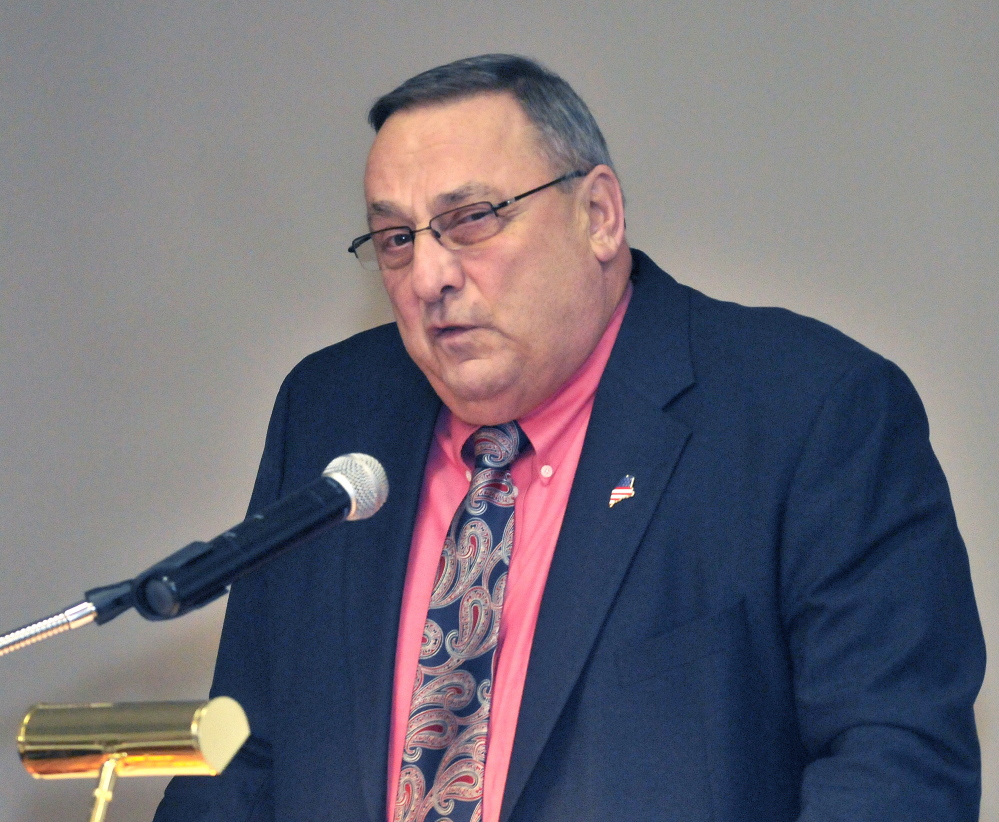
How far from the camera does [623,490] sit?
183 centimetres

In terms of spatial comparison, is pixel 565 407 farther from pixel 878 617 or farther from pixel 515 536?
pixel 878 617

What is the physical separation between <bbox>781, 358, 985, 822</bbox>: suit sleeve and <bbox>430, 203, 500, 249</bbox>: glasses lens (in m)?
0.58

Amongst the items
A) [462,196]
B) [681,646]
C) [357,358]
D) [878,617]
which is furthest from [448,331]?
[878,617]

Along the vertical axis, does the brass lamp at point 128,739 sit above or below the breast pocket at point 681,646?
below

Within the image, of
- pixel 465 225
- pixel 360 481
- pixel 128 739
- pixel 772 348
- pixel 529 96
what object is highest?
pixel 529 96

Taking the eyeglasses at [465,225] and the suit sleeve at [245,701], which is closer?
the eyeglasses at [465,225]

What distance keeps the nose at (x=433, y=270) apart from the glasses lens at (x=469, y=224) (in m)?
0.02

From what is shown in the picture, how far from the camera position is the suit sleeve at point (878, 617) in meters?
1.61

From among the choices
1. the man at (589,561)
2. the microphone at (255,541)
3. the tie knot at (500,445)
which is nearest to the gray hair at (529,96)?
the man at (589,561)

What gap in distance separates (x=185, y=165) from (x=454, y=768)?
4.73ft

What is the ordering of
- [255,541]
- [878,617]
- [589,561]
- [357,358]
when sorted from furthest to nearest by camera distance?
[357,358]
[589,561]
[878,617]
[255,541]

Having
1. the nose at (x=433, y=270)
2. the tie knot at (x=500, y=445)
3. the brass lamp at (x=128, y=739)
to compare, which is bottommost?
the brass lamp at (x=128, y=739)

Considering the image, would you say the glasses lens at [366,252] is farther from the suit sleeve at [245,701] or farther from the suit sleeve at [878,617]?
the suit sleeve at [878,617]

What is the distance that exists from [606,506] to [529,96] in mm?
672
